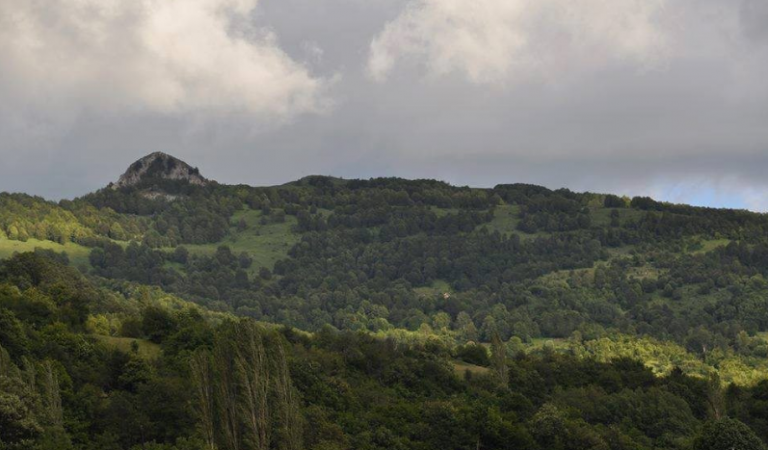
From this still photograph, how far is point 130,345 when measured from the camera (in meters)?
112

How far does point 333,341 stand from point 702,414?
5094 cm

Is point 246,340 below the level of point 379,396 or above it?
above

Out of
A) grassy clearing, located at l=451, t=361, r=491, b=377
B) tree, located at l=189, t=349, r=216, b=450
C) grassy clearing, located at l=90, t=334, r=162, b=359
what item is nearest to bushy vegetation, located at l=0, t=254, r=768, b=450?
tree, located at l=189, t=349, r=216, b=450

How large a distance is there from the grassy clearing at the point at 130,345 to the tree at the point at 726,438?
183ft

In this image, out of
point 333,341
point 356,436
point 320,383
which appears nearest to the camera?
point 356,436

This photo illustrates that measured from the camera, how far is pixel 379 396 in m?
115

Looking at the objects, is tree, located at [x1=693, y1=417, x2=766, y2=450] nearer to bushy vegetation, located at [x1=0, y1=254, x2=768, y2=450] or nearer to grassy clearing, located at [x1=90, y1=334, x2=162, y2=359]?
bushy vegetation, located at [x1=0, y1=254, x2=768, y2=450]

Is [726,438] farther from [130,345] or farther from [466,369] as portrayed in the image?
[130,345]

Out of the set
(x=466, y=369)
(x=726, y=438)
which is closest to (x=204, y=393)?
(x=726, y=438)

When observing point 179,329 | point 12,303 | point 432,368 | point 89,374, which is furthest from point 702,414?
point 12,303

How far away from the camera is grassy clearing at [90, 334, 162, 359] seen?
359 ft

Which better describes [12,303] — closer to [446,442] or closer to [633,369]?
[446,442]

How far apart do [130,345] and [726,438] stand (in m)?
62.1

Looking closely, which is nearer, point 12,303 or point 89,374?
point 89,374
